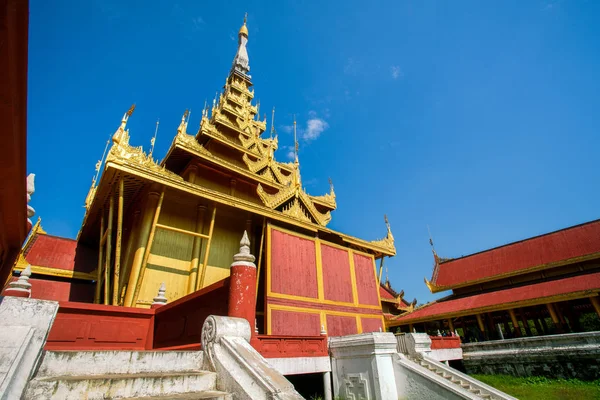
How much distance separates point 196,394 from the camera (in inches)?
111

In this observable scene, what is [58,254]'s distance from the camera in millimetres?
11336

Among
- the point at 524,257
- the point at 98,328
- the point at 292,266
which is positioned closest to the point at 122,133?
the point at 98,328

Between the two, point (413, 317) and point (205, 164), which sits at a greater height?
point (205, 164)

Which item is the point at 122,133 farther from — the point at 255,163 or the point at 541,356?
the point at 541,356

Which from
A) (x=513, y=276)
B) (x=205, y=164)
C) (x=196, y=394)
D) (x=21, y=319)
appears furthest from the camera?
(x=513, y=276)

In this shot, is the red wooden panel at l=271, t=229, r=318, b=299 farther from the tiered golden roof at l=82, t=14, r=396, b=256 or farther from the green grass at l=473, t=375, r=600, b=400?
the green grass at l=473, t=375, r=600, b=400

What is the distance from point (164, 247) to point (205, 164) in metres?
4.09

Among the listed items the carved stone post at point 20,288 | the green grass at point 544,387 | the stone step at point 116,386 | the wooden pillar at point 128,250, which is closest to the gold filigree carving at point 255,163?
the wooden pillar at point 128,250

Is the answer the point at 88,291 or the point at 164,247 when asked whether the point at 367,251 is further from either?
the point at 88,291

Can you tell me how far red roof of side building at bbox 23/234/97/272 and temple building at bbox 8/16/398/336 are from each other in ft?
0.13

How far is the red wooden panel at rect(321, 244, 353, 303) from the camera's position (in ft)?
38.6

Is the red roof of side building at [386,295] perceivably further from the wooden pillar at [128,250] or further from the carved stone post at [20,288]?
the carved stone post at [20,288]

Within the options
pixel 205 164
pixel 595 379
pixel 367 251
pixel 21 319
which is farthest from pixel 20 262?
pixel 595 379

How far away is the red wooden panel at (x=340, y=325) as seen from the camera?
11.1 metres
